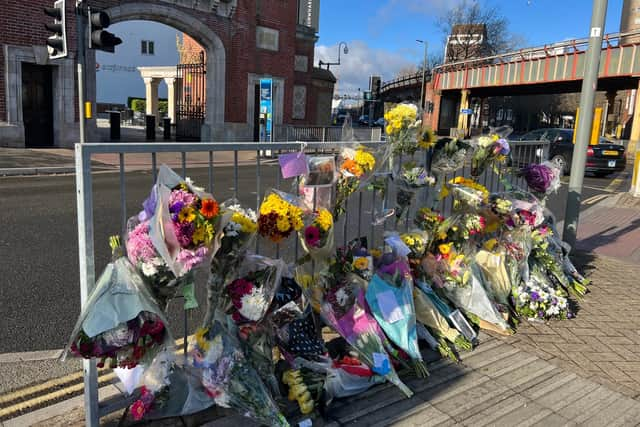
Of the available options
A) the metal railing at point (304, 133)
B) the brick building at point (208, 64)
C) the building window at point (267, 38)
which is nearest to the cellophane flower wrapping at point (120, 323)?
the brick building at point (208, 64)

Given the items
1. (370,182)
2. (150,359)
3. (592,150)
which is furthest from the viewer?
(592,150)

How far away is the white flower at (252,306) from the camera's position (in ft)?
8.14

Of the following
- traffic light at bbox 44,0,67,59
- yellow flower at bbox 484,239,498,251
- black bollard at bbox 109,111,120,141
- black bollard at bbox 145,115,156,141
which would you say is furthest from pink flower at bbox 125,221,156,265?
black bollard at bbox 145,115,156,141

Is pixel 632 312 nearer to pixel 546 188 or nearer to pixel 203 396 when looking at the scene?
pixel 546 188

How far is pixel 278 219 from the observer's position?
2646 mm

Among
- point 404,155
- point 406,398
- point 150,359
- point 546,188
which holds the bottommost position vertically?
point 406,398

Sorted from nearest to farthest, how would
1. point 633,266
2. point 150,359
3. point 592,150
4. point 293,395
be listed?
point 150,359 → point 293,395 → point 633,266 → point 592,150

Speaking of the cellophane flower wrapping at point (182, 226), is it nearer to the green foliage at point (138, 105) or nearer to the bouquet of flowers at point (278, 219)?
the bouquet of flowers at point (278, 219)

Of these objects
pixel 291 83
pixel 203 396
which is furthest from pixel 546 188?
pixel 291 83

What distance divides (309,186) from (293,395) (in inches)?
48.9

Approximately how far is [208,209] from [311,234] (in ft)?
2.79

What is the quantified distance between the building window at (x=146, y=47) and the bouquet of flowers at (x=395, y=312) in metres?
55.0

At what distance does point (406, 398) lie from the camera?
9.52 ft

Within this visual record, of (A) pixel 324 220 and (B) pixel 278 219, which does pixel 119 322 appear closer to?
(B) pixel 278 219
